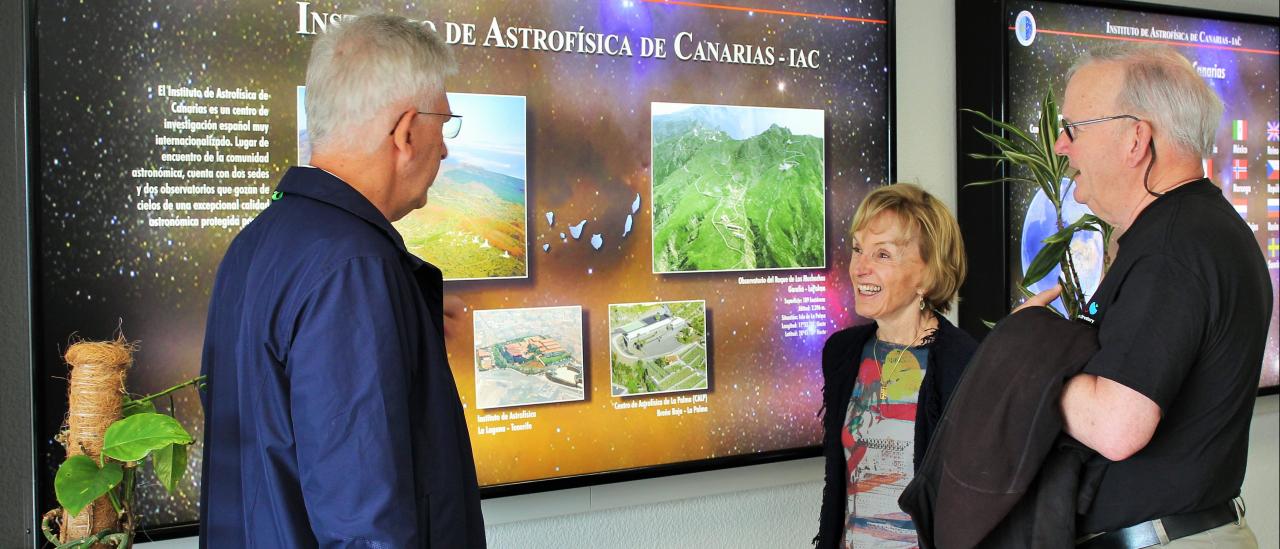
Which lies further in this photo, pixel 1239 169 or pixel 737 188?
pixel 1239 169

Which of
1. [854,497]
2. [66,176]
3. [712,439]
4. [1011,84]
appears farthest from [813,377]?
[66,176]

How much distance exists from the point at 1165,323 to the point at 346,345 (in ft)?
3.85

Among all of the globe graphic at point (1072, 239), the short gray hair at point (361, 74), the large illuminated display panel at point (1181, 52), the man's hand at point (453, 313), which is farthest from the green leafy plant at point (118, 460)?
the globe graphic at point (1072, 239)

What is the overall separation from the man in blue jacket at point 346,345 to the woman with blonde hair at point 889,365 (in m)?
1.08

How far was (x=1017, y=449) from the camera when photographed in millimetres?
1482

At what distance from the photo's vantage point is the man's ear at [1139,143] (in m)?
1.56

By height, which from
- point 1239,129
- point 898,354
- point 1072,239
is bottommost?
point 898,354

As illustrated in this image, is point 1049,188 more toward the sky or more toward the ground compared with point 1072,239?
more toward the sky

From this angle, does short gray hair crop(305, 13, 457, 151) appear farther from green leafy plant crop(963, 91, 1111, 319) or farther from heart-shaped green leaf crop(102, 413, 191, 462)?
green leafy plant crop(963, 91, 1111, 319)

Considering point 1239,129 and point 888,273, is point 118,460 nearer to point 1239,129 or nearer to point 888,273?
point 888,273

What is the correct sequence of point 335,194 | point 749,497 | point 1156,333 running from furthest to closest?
point 749,497
point 1156,333
point 335,194

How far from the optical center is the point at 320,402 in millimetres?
1194

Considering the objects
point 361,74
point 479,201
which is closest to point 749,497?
point 479,201

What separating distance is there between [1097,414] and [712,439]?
1.24 m
